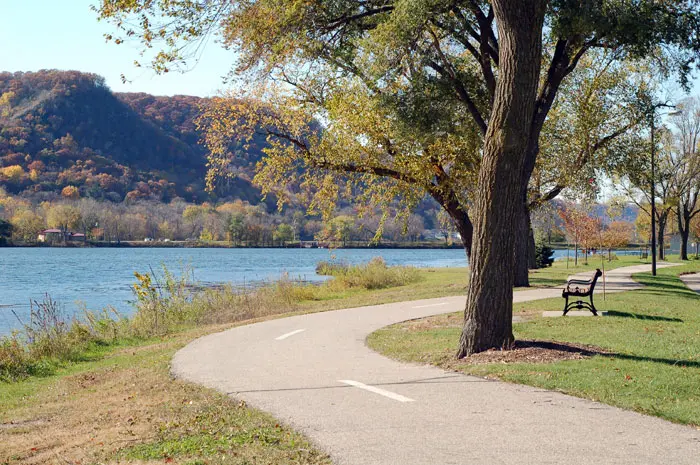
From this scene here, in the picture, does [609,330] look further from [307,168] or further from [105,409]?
[307,168]

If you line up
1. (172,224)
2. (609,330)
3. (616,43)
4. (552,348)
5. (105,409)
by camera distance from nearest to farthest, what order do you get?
(105,409), (552,348), (609,330), (616,43), (172,224)

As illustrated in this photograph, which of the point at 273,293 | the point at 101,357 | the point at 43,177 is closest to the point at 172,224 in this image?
the point at 43,177

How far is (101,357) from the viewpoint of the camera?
1509cm

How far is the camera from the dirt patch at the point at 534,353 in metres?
10.4

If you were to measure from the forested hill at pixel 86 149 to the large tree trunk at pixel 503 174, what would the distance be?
132620mm

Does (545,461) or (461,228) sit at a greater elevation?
(461,228)

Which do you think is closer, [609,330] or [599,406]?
[599,406]

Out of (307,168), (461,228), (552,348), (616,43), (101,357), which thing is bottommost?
(101,357)

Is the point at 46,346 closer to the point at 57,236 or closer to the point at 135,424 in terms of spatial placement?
the point at 135,424

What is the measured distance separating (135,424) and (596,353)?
6.89 m

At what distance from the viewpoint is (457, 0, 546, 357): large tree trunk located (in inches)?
409

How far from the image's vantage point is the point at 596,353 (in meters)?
10.9

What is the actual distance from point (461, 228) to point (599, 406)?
61.2 feet

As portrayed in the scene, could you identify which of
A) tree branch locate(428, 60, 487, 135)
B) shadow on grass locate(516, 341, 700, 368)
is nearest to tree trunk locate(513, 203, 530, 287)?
tree branch locate(428, 60, 487, 135)
